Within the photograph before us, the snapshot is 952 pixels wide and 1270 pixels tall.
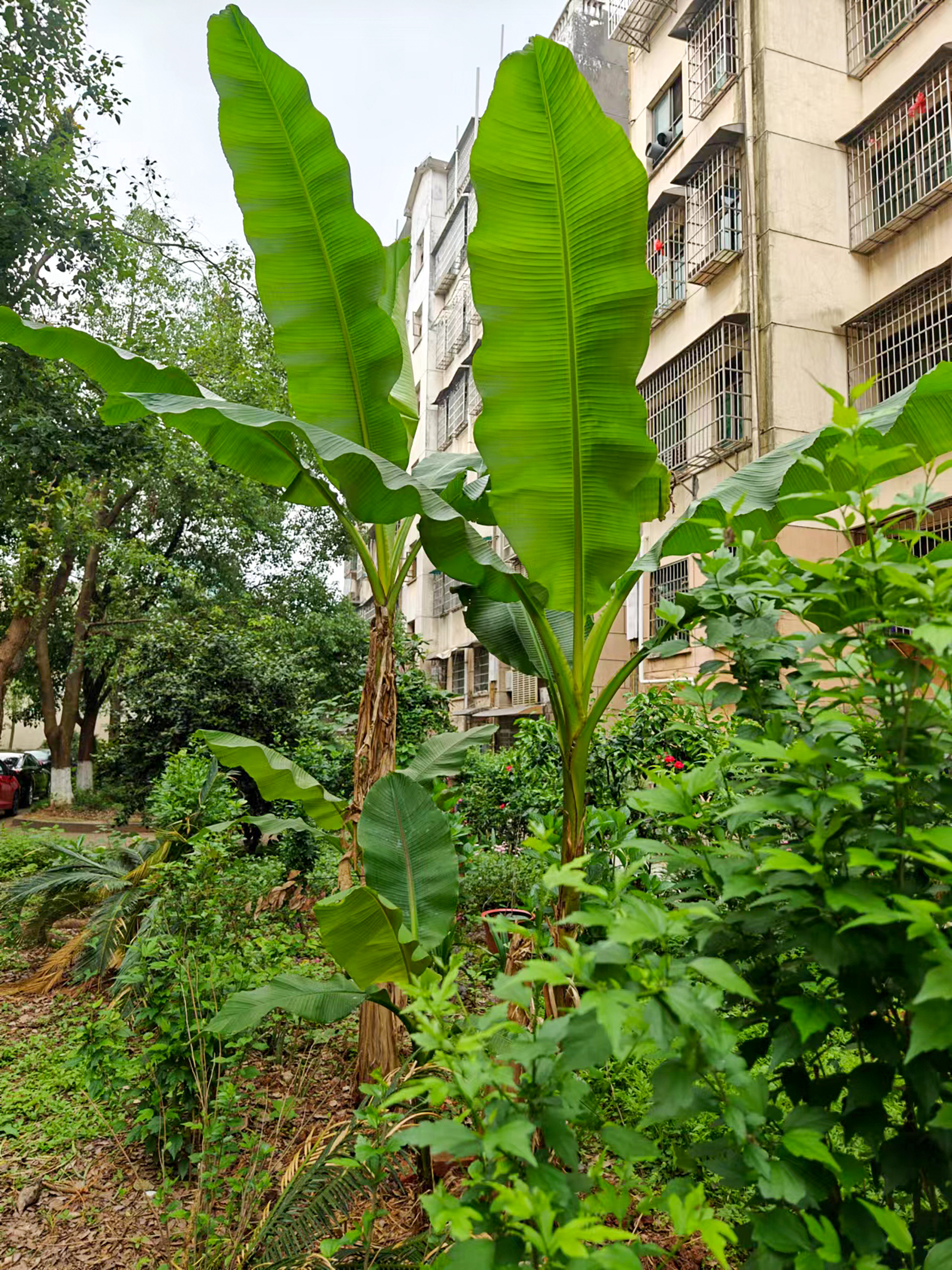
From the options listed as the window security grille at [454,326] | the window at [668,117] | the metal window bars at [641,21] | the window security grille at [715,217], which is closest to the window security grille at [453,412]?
the window security grille at [454,326]

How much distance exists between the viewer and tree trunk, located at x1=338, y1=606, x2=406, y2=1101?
3502 millimetres

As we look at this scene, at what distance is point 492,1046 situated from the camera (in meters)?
1.86

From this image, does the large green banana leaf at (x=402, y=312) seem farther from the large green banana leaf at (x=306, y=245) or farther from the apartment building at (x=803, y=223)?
the apartment building at (x=803, y=223)

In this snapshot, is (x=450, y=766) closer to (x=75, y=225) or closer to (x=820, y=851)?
(x=820, y=851)

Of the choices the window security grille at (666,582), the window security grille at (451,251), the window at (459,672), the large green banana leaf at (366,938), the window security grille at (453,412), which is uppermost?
the window security grille at (451,251)

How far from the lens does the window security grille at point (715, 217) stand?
13.5m

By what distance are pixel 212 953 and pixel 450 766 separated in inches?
57.1

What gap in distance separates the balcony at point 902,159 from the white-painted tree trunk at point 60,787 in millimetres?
18256

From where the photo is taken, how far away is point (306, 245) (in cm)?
368

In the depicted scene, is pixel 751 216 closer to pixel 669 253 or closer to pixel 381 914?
pixel 669 253

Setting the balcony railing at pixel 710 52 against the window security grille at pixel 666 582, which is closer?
the balcony railing at pixel 710 52

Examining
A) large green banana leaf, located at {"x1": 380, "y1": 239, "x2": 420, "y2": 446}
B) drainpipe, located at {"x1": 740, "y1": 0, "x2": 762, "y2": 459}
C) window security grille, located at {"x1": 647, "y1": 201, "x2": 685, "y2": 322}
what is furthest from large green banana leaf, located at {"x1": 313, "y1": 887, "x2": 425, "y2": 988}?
window security grille, located at {"x1": 647, "y1": 201, "x2": 685, "y2": 322}

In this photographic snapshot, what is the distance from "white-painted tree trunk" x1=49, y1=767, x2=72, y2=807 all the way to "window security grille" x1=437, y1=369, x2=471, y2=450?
1461 centimetres

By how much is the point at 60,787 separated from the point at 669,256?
1651 cm
